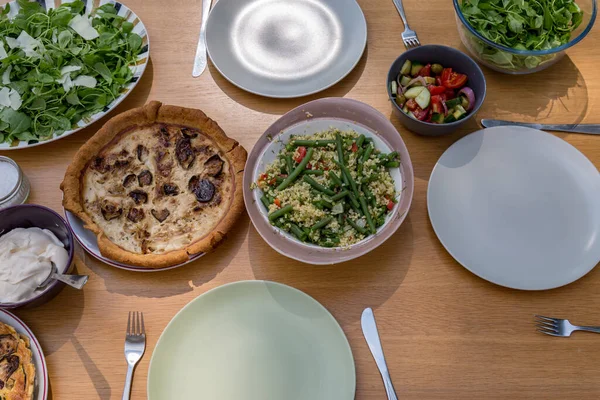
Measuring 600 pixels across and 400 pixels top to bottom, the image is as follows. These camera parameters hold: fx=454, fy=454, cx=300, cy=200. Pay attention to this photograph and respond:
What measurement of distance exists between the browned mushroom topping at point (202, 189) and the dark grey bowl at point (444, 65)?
2.72 feet

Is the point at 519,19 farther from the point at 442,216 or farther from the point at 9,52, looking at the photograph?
the point at 9,52

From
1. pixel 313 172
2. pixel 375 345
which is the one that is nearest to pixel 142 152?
pixel 313 172

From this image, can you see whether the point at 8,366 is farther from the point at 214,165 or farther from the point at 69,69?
the point at 69,69

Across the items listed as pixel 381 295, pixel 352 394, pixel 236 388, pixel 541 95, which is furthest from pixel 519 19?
pixel 236 388

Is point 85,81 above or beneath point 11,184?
above

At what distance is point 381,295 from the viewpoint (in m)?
1.73

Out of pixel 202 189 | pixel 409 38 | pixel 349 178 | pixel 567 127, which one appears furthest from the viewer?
pixel 409 38

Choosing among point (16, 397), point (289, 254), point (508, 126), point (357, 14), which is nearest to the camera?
point (16, 397)

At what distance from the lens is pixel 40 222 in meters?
1.76

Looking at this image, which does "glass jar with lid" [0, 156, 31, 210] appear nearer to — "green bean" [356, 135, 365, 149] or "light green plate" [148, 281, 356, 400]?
"light green plate" [148, 281, 356, 400]

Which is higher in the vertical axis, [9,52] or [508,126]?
[9,52]

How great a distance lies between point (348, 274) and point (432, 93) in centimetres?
83

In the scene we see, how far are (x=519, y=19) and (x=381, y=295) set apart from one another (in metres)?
1.31

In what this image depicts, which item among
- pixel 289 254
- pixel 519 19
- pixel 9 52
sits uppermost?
pixel 519 19
